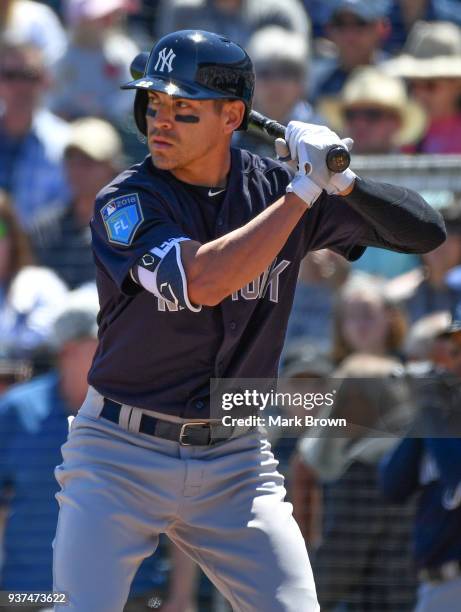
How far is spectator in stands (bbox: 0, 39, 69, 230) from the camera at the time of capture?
6715 mm

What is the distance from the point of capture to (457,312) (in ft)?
16.3

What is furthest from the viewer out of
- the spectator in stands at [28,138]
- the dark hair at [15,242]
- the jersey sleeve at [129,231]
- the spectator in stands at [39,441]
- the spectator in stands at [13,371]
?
the spectator in stands at [28,138]

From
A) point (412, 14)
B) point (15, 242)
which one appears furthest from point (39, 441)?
→ point (412, 14)

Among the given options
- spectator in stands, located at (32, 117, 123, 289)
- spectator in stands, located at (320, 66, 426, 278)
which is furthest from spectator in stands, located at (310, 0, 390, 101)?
spectator in stands, located at (32, 117, 123, 289)

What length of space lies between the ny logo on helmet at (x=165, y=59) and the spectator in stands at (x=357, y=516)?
7.25ft

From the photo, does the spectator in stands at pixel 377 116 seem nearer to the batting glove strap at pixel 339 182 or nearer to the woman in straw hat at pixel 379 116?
the woman in straw hat at pixel 379 116

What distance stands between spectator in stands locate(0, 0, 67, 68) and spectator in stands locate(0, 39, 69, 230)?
0.13 metres

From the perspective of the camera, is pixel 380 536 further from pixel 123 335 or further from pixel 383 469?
pixel 123 335

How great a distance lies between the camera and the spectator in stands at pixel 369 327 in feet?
18.5

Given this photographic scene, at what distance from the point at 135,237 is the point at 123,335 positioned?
28 cm

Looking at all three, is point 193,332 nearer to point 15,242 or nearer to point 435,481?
point 435,481

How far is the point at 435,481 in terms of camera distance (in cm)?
490

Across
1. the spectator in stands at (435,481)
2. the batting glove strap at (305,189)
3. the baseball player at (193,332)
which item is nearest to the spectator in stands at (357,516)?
the spectator in stands at (435,481)

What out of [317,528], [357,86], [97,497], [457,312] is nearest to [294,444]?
[317,528]
